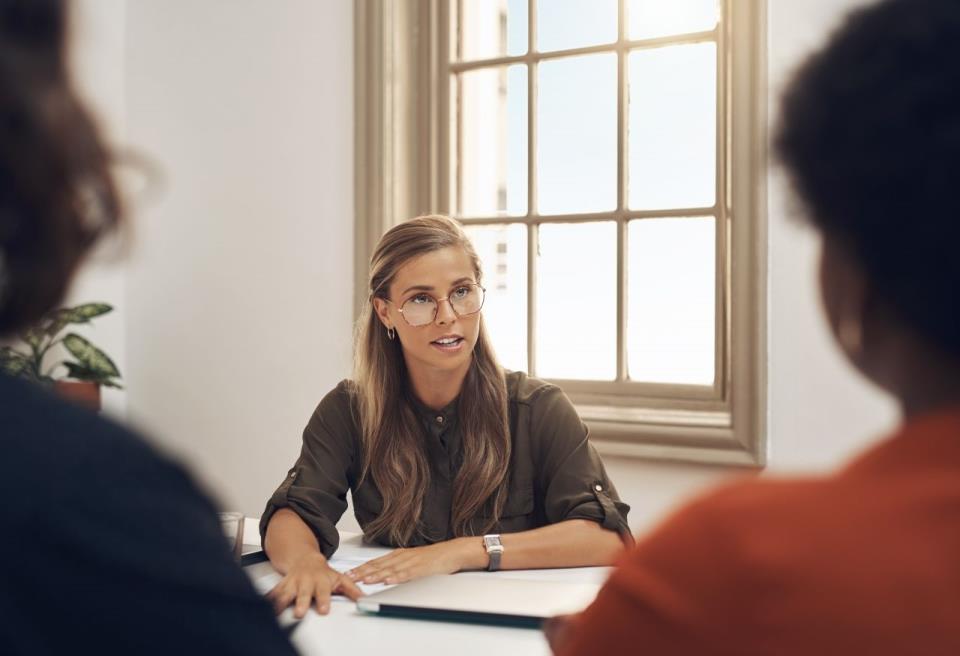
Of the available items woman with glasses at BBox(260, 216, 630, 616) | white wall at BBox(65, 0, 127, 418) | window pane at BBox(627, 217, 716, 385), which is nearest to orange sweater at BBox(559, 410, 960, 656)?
woman with glasses at BBox(260, 216, 630, 616)

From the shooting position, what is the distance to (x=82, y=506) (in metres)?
0.49

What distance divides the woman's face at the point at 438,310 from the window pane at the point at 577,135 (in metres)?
1.00

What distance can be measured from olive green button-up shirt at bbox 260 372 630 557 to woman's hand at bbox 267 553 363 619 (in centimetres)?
35

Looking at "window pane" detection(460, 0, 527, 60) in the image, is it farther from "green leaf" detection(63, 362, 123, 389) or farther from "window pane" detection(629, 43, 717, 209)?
"green leaf" detection(63, 362, 123, 389)

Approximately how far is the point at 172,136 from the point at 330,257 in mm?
847

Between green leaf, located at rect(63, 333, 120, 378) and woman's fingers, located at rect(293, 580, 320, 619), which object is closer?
woman's fingers, located at rect(293, 580, 320, 619)

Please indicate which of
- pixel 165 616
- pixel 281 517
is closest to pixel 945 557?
pixel 165 616

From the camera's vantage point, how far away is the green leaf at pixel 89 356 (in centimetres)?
336

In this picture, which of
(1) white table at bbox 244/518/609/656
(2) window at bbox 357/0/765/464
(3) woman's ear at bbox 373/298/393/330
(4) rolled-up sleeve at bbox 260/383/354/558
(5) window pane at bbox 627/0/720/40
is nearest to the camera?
(1) white table at bbox 244/518/609/656

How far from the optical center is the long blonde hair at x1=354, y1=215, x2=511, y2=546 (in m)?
2.04

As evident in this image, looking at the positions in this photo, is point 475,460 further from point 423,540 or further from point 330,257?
point 330,257

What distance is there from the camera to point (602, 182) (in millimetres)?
3057

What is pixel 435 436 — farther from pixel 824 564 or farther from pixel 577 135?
pixel 824 564

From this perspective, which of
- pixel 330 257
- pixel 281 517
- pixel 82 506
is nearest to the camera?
pixel 82 506
